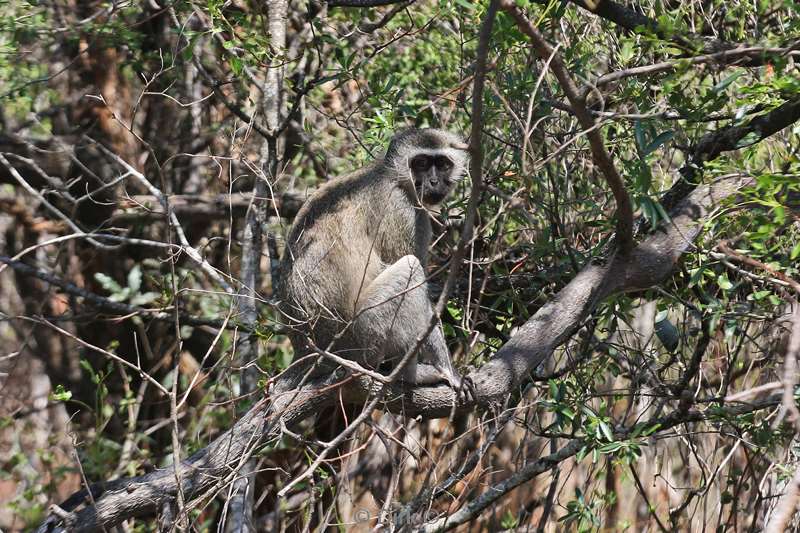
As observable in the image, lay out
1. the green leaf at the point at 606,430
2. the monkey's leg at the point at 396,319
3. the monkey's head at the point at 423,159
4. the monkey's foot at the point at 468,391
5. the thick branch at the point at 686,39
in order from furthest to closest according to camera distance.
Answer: the monkey's head at the point at 423,159 < the monkey's leg at the point at 396,319 < the green leaf at the point at 606,430 < the monkey's foot at the point at 468,391 < the thick branch at the point at 686,39

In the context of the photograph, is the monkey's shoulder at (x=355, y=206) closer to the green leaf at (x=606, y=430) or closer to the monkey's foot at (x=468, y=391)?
the monkey's foot at (x=468, y=391)

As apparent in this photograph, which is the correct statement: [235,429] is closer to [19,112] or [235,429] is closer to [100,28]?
[100,28]

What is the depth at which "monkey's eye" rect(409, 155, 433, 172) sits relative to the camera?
224 inches

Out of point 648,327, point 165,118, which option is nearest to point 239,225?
point 165,118

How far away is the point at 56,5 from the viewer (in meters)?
7.94

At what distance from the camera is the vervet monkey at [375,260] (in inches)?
202

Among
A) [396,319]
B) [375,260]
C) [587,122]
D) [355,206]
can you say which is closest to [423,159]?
[355,206]

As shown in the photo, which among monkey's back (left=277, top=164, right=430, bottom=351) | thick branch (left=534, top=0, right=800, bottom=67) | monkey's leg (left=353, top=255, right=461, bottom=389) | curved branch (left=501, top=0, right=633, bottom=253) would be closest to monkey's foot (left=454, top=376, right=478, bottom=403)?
monkey's leg (left=353, top=255, right=461, bottom=389)

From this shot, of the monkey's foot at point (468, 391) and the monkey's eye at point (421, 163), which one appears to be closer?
the monkey's foot at point (468, 391)

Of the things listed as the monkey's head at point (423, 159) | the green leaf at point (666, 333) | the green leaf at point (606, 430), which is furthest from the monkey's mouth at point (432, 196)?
the green leaf at point (606, 430)

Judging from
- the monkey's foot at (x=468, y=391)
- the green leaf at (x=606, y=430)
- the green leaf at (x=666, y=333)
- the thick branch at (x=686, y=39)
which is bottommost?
the green leaf at (x=606, y=430)

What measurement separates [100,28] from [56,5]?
4.30ft

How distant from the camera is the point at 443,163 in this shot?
5.80 metres

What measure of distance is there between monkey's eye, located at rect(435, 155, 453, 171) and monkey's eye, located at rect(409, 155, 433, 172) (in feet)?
0.17
